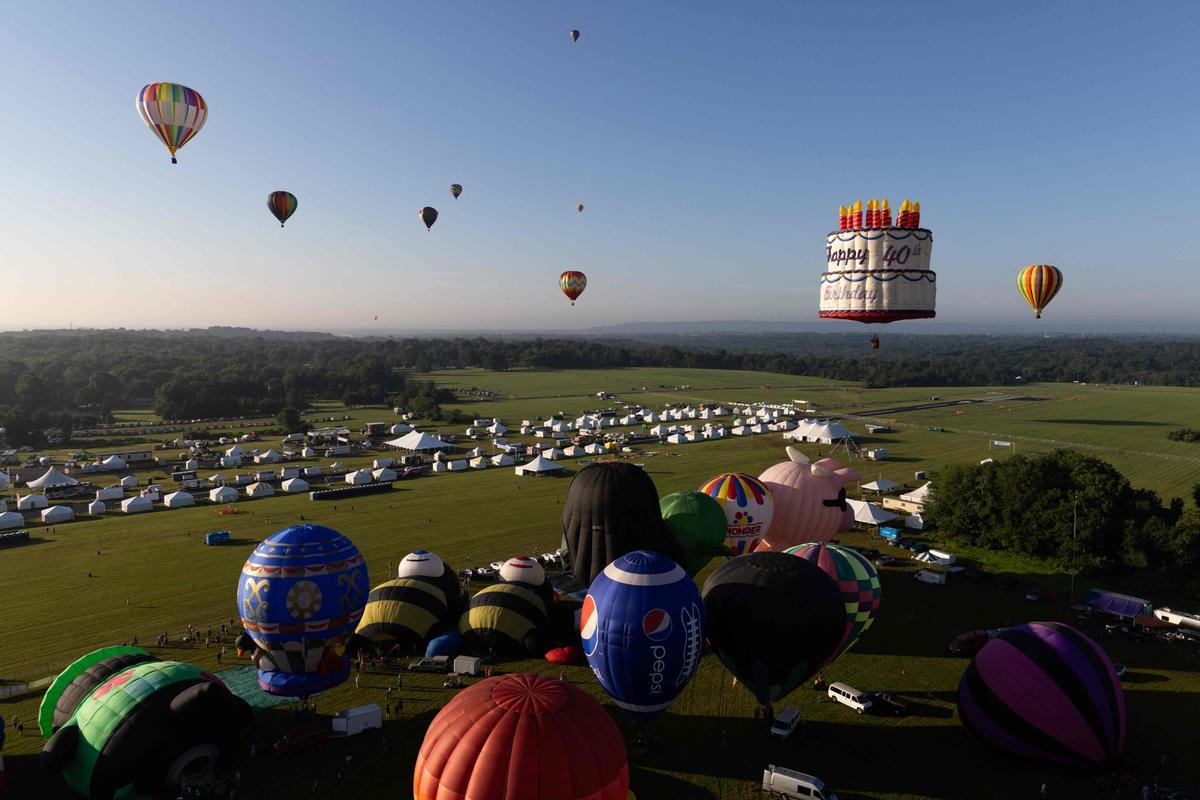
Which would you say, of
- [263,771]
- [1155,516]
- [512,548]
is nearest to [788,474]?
[512,548]

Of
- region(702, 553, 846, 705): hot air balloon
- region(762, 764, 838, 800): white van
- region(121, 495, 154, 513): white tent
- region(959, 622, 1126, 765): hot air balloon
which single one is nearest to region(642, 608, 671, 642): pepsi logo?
region(702, 553, 846, 705): hot air balloon

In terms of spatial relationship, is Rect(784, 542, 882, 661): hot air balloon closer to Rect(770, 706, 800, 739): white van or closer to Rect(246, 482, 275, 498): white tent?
Rect(770, 706, 800, 739): white van

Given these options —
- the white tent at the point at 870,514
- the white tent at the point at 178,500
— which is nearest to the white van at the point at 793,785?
the white tent at the point at 870,514

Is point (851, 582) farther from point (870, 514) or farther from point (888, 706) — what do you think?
point (870, 514)

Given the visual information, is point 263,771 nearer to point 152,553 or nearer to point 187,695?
point 187,695

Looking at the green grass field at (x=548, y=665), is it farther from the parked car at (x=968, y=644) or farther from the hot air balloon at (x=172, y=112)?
the hot air balloon at (x=172, y=112)
